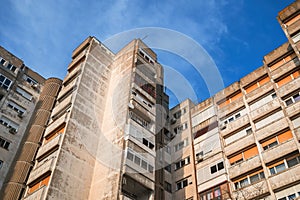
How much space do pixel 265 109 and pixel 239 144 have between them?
4.06 metres

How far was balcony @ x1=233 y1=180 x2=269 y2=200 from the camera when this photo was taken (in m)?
23.6

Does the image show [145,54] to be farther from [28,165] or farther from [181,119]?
[28,165]

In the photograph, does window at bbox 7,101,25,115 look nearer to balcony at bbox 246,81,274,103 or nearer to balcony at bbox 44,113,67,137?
balcony at bbox 44,113,67,137

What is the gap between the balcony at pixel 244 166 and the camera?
84.0ft

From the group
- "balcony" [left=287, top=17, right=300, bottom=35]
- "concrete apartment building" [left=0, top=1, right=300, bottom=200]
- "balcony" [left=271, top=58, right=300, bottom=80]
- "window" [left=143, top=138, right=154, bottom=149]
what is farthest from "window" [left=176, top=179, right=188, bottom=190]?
"balcony" [left=287, top=17, right=300, bottom=35]

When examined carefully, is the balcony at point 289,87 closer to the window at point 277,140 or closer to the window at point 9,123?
the window at point 277,140

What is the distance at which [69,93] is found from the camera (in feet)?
107

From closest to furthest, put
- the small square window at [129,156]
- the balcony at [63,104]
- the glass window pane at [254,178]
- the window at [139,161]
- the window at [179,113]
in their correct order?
1. the small square window at [129,156]
2. the window at [139,161]
3. the glass window pane at [254,178]
4. the balcony at [63,104]
5. the window at [179,113]

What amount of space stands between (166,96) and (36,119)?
16.3 metres

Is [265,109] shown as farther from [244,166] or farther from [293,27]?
[293,27]

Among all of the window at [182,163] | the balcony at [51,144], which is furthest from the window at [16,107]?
the window at [182,163]

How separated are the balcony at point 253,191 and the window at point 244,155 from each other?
2.94m

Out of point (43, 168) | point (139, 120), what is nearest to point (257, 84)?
point (139, 120)

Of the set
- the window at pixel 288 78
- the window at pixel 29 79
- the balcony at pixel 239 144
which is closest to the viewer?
the balcony at pixel 239 144
